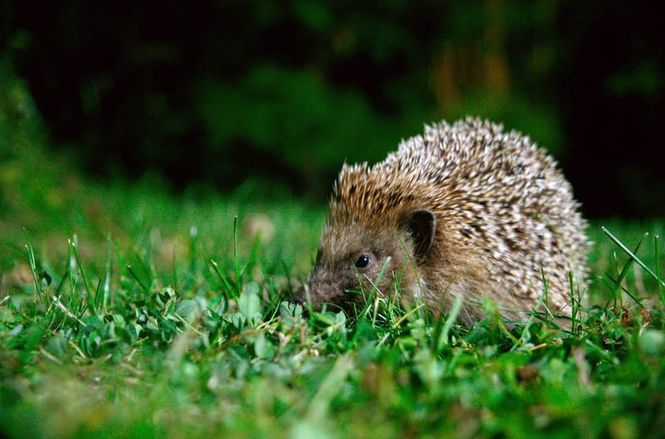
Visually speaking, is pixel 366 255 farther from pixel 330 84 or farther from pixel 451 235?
pixel 330 84

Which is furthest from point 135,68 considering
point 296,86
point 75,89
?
point 296,86

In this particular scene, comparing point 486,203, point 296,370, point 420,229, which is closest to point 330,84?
point 486,203

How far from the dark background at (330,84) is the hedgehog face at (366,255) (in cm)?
540

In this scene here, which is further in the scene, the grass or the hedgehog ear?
the hedgehog ear

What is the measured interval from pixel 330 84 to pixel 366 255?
6.38m

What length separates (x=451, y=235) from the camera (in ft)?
9.67

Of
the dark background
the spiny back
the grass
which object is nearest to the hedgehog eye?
the spiny back

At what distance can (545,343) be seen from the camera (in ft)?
6.69

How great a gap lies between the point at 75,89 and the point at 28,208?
4.17m

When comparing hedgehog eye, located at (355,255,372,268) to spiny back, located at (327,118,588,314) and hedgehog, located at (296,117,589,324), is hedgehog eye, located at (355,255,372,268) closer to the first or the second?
hedgehog, located at (296,117,589,324)

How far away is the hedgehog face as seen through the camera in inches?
112

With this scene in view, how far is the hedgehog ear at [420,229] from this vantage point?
9.43 feet

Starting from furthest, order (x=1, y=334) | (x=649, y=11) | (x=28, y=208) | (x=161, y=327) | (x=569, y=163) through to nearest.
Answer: (x=569, y=163) → (x=649, y=11) → (x=28, y=208) → (x=161, y=327) → (x=1, y=334)

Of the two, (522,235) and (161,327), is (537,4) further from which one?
(161,327)
